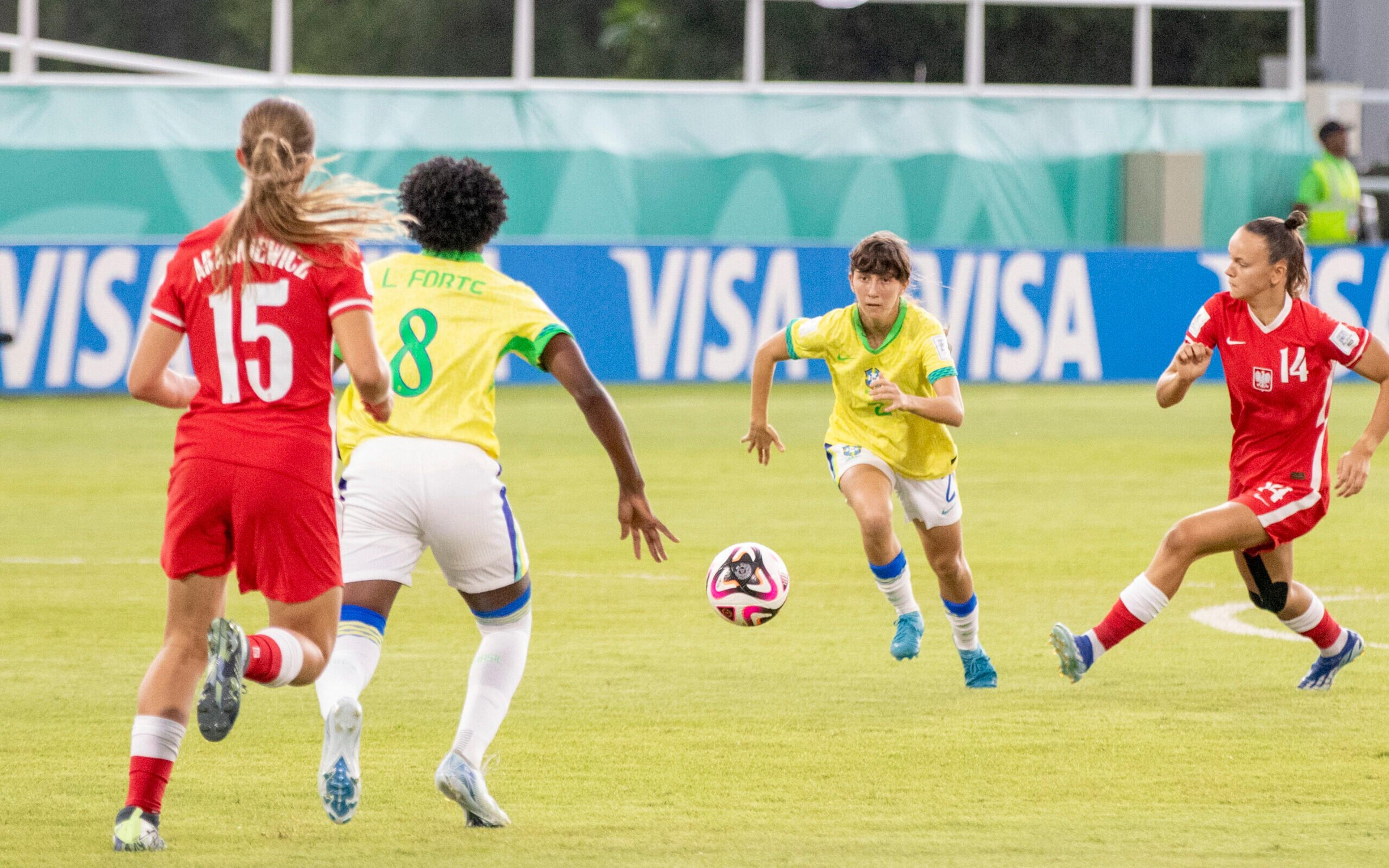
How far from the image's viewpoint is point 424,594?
410 inches

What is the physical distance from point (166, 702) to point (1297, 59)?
77.8 feet

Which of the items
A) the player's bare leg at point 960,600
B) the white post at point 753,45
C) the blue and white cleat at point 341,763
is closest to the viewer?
the blue and white cleat at point 341,763

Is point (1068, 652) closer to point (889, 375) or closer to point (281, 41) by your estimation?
point (889, 375)

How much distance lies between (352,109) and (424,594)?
14.4 metres

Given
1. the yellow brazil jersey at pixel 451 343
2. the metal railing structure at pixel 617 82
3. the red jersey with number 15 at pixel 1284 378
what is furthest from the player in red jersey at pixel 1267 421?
the metal railing structure at pixel 617 82

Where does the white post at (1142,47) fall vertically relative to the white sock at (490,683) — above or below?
above

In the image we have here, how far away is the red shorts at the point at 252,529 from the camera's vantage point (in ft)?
17.1

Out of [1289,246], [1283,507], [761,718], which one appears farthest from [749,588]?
[1289,246]

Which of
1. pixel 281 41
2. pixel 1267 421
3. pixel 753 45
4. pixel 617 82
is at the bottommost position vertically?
pixel 1267 421

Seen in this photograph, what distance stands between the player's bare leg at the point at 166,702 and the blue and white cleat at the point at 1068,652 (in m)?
3.32

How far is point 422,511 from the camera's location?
570 centimetres

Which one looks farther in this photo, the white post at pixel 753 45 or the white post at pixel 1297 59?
the white post at pixel 1297 59

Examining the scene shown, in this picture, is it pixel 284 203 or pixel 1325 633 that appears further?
pixel 1325 633

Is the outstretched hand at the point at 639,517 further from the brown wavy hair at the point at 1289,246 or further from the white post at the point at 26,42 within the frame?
the white post at the point at 26,42
